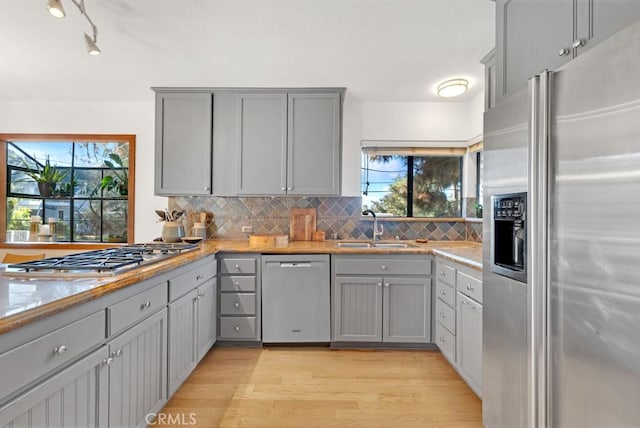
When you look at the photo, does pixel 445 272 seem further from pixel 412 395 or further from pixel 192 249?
pixel 192 249

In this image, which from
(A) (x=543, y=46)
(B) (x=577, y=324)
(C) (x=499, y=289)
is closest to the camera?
(B) (x=577, y=324)

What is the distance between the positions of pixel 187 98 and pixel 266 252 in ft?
5.63

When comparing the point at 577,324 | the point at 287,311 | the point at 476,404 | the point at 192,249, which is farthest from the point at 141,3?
the point at 476,404

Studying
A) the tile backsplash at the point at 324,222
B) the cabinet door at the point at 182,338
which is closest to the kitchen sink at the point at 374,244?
the tile backsplash at the point at 324,222

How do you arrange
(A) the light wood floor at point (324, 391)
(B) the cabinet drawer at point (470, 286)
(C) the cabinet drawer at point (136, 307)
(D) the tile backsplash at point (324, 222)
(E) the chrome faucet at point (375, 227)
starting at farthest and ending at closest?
(D) the tile backsplash at point (324, 222) < (E) the chrome faucet at point (375, 227) < (B) the cabinet drawer at point (470, 286) < (A) the light wood floor at point (324, 391) < (C) the cabinet drawer at point (136, 307)

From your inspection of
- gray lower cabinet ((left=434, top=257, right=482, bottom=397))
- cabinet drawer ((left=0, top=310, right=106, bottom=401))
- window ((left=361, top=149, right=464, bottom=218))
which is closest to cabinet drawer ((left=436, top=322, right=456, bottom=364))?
gray lower cabinet ((left=434, top=257, right=482, bottom=397))

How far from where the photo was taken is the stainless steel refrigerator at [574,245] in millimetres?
872

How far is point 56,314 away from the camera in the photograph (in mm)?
1076

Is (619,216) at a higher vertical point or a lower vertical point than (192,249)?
higher

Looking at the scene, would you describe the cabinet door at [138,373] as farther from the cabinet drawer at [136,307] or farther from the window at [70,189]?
the window at [70,189]

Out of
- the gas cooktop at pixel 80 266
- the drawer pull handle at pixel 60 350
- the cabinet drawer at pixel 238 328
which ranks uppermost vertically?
the gas cooktop at pixel 80 266

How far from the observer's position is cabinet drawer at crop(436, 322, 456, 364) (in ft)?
7.86

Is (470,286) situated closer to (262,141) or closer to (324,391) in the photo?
(324,391)

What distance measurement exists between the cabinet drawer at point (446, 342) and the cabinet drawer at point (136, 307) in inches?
79.5
